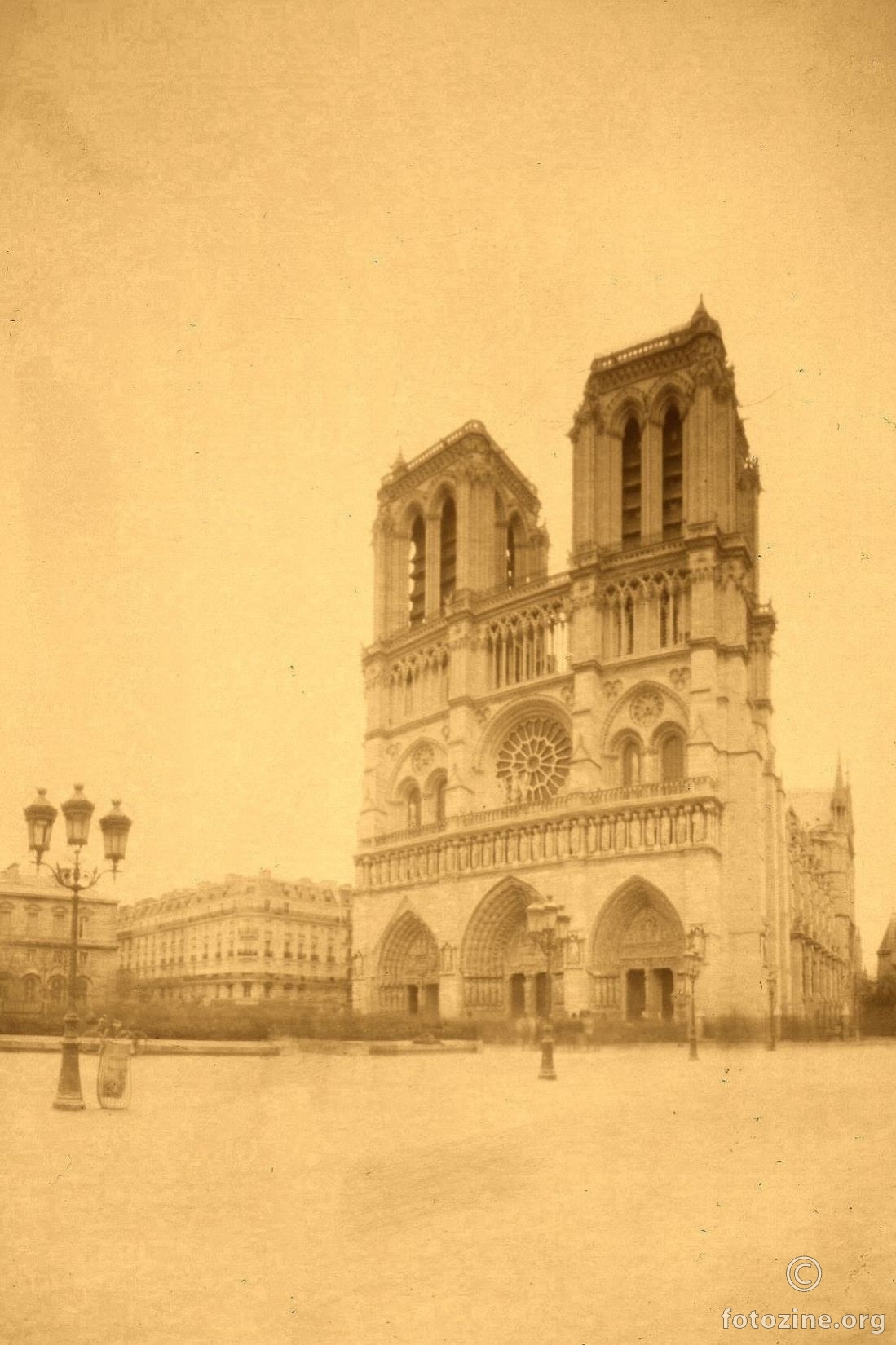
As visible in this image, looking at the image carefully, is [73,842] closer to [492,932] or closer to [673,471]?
[492,932]

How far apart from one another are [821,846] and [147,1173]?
34362mm

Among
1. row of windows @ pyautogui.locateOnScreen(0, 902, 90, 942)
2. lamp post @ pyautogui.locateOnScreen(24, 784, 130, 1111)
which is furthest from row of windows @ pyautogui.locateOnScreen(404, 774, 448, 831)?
lamp post @ pyautogui.locateOnScreen(24, 784, 130, 1111)

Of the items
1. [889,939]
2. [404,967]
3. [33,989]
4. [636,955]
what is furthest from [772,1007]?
[889,939]

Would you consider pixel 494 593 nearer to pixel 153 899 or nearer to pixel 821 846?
pixel 821 846

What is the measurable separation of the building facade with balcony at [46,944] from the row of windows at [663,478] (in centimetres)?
2250

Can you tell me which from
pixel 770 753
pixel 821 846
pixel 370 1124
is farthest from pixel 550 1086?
pixel 821 846

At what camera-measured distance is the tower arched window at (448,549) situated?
45.8 metres

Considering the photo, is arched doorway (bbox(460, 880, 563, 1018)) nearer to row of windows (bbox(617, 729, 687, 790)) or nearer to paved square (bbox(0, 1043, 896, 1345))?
row of windows (bbox(617, 729, 687, 790))

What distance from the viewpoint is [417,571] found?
47.6 meters

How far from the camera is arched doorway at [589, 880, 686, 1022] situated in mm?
36062

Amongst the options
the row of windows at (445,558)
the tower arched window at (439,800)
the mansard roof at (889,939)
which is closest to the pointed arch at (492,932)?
the tower arched window at (439,800)

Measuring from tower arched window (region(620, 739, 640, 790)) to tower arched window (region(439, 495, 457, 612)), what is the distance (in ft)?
33.1

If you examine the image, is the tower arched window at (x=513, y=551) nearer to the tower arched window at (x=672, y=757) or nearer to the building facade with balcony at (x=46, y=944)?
the tower arched window at (x=672, y=757)

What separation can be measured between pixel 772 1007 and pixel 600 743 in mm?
9703
